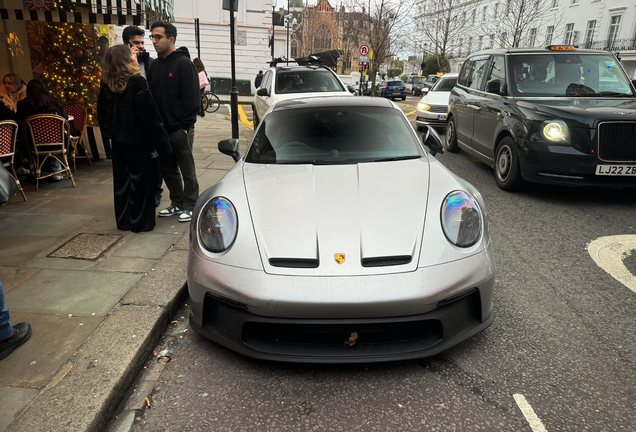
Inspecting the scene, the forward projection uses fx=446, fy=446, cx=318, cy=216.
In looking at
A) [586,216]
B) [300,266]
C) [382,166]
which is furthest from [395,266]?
[586,216]

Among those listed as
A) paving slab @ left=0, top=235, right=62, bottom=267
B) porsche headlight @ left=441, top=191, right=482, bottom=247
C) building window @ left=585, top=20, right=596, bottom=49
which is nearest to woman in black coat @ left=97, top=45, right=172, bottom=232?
paving slab @ left=0, top=235, right=62, bottom=267

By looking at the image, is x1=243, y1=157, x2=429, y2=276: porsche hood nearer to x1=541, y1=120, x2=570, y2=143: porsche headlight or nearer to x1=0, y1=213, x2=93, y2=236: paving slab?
x1=0, y1=213, x2=93, y2=236: paving slab

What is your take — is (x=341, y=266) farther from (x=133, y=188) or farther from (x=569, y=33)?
(x=569, y=33)

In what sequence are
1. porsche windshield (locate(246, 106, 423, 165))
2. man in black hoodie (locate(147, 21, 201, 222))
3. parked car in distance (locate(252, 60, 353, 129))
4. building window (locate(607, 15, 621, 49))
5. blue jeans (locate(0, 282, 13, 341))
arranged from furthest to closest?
building window (locate(607, 15, 621, 49)) → parked car in distance (locate(252, 60, 353, 129)) → man in black hoodie (locate(147, 21, 201, 222)) → porsche windshield (locate(246, 106, 423, 165)) → blue jeans (locate(0, 282, 13, 341))

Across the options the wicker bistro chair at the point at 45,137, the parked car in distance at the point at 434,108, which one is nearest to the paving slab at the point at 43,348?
the wicker bistro chair at the point at 45,137

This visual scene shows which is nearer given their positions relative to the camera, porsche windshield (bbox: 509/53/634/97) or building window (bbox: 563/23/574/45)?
porsche windshield (bbox: 509/53/634/97)

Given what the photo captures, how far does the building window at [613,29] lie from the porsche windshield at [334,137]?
4382cm

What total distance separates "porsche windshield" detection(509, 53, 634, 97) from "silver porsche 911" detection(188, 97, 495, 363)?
425 centimetres

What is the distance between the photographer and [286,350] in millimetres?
2213

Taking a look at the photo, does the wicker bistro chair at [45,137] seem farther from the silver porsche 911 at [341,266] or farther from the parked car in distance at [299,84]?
the silver porsche 911 at [341,266]

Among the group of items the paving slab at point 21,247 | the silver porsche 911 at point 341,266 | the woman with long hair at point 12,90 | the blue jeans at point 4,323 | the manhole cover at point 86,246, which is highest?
the woman with long hair at point 12,90

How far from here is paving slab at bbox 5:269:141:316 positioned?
2857 millimetres

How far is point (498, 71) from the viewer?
6777 millimetres

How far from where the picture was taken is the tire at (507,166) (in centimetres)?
579
